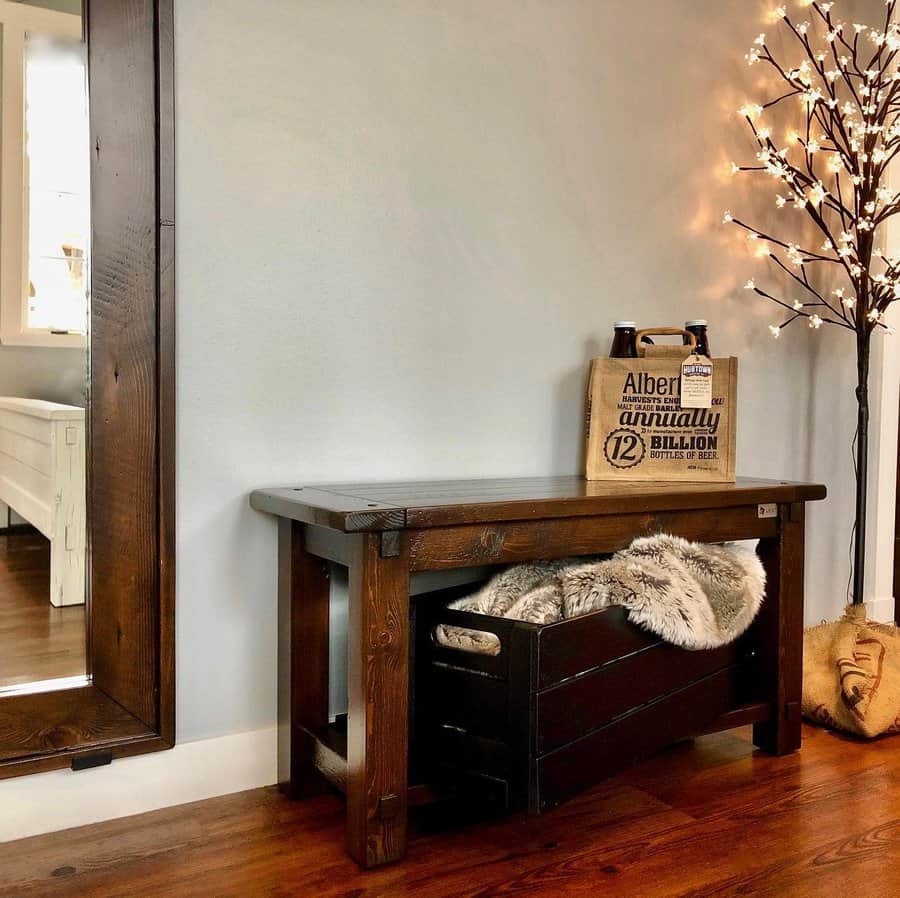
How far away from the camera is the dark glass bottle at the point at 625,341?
1.96 meters

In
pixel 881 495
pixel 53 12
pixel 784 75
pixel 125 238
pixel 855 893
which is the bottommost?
pixel 855 893

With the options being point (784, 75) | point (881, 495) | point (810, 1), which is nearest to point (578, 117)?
A: point (784, 75)

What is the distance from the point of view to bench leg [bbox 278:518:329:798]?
160 centimetres

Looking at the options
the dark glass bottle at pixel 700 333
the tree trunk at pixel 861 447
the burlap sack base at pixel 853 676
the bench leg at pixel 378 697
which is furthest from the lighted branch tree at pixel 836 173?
the bench leg at pixel 378 697

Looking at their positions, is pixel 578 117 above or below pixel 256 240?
above

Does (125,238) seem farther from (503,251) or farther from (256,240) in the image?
(503,251)

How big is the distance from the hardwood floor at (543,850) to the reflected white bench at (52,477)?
0.43 meters

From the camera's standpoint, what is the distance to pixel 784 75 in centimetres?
229

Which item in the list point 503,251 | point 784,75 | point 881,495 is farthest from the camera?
point 881,495

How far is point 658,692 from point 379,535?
2.01 ft

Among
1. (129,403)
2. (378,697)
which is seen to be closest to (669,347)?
(378,697)

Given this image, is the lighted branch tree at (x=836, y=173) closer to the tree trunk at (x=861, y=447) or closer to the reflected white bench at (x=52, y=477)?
the tree trunk at (x=861, y=447)

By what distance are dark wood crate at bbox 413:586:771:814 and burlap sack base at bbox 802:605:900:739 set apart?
0.58 metres

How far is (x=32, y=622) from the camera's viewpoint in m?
1.48
